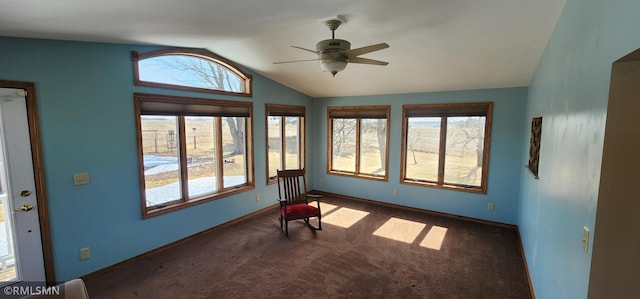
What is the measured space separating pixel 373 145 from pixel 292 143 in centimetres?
170

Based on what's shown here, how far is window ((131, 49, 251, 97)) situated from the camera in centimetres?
333

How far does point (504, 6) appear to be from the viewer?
2.20m

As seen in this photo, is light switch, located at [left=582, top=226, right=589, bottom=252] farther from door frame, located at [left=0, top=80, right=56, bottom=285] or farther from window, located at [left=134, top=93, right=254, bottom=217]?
door frame, located at [left=0, top=80, right=56, bottom=285]

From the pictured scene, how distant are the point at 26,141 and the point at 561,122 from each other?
4.53 metres

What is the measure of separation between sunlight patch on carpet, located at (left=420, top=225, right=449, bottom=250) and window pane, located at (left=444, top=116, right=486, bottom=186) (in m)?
1.01

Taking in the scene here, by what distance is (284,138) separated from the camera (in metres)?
5.57

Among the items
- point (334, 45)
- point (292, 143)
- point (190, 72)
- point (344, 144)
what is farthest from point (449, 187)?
point (190, 72)

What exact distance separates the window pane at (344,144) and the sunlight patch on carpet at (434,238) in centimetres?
214

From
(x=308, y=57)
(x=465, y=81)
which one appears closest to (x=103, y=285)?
(x=308, y=57)

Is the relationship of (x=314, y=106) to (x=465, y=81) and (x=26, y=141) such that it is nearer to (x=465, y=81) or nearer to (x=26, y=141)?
(x=465, y=81)

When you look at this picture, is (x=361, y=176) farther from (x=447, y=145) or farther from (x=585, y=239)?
(x=585, y=239)

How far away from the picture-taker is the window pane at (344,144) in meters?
5.92

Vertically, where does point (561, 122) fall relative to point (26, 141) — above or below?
above

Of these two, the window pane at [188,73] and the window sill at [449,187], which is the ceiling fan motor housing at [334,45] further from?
the window sill at [449,187]
